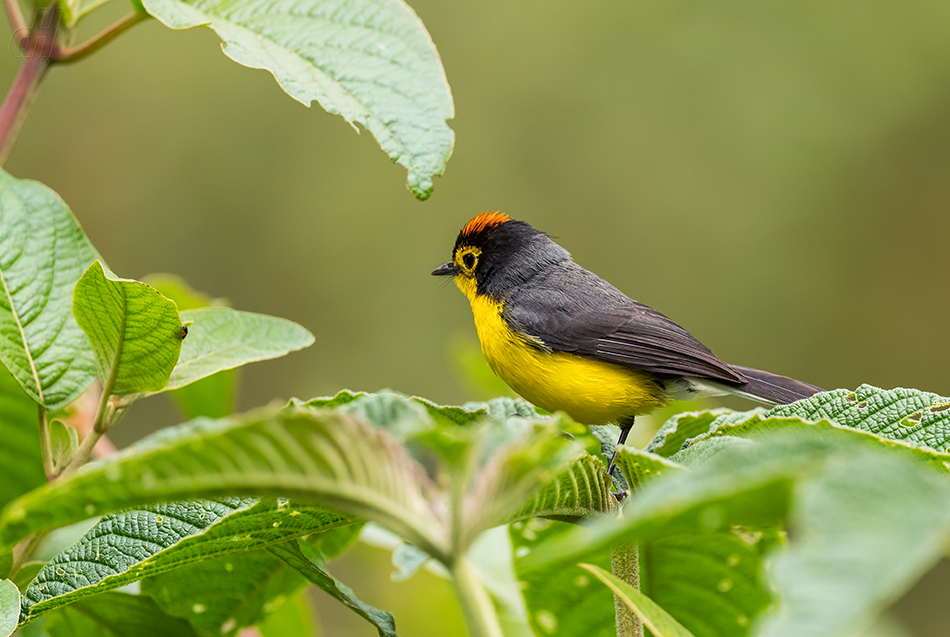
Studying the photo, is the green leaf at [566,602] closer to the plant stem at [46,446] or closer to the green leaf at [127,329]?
the green leaf at [127,329]

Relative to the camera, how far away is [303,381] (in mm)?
9047

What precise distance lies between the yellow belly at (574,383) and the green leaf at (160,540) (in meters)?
1.70

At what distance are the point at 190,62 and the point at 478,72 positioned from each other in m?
3.37

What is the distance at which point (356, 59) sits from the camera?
4.51ft

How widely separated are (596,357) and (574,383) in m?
0.13

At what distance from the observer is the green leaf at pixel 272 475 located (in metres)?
0.62

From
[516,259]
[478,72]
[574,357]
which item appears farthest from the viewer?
[478,72]

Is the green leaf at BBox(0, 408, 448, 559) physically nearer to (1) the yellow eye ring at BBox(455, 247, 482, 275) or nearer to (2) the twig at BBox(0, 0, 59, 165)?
(2) the twig at BBox(0, 0, 59, 165)

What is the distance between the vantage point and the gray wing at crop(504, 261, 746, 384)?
2787 mm

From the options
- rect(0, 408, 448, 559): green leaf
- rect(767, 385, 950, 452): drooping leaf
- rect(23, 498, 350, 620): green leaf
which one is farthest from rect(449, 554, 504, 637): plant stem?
rect(767, 385, 950, 452): drooping leaf

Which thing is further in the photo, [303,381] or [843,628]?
[303,381]

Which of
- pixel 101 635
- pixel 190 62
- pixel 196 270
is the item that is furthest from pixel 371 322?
pixel 101 635

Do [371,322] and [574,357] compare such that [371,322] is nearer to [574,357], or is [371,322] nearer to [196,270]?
[196,270]

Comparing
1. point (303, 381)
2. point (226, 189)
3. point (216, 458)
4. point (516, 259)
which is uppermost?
point (216, 458)
